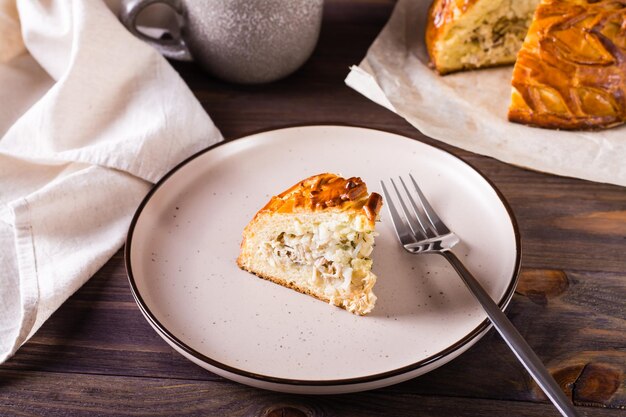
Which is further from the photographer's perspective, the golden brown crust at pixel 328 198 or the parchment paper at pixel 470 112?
the parchment paper at pixel 470 112

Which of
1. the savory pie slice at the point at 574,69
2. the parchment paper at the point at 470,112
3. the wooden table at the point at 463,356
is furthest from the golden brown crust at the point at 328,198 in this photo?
the savory pie slice at the point at 574,69

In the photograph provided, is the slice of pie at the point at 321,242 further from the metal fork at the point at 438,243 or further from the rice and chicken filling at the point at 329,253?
the metal fork at the point at 438,243

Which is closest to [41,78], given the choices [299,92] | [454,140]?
[299,92]

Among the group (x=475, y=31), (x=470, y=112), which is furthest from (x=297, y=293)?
(x=475, y=31)

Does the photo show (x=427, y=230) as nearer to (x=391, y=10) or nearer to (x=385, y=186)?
(x=385, y=186)

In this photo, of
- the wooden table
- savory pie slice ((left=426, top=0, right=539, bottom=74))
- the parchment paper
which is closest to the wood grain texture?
the wooden table

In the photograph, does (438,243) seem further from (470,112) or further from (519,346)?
(470,112)
